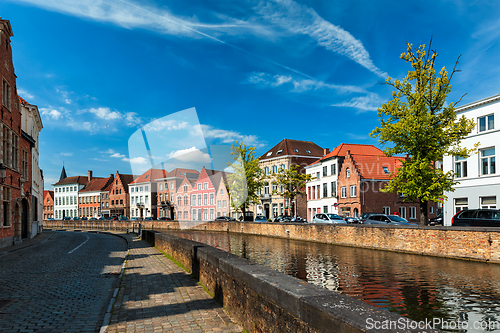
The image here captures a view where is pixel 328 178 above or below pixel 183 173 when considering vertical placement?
below

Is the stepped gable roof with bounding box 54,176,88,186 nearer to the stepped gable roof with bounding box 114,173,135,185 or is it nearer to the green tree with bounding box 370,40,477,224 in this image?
the stepped gable roof with bounding box 114,173,135,185

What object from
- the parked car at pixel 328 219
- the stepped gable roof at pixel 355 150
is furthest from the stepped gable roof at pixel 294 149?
the parked car at pixel 328 219

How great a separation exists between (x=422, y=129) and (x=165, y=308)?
72.1 ft

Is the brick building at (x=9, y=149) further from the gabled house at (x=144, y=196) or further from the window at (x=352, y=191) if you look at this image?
the gabled house at (x=144, y=196)

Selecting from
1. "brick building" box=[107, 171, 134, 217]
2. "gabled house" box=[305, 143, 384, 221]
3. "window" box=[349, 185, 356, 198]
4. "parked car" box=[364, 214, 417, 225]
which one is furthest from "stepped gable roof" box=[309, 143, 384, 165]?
"brick building" box=[107, 171, 134, 217]

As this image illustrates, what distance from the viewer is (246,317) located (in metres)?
5.12

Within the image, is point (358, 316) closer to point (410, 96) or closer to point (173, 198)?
point (410, 96)

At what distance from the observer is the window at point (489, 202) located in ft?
89.8

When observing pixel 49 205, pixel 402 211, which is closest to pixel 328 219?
pixel 402 211

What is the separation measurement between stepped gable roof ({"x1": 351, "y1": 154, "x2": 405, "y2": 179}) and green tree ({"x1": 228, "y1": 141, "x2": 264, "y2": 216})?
14404 millimetres

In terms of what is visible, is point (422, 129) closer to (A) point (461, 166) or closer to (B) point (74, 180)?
(A) point (461, 166)

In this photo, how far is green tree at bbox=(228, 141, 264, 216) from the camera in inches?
2053

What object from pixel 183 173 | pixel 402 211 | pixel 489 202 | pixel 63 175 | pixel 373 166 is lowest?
pixel 402 211

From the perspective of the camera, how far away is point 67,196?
361ft
